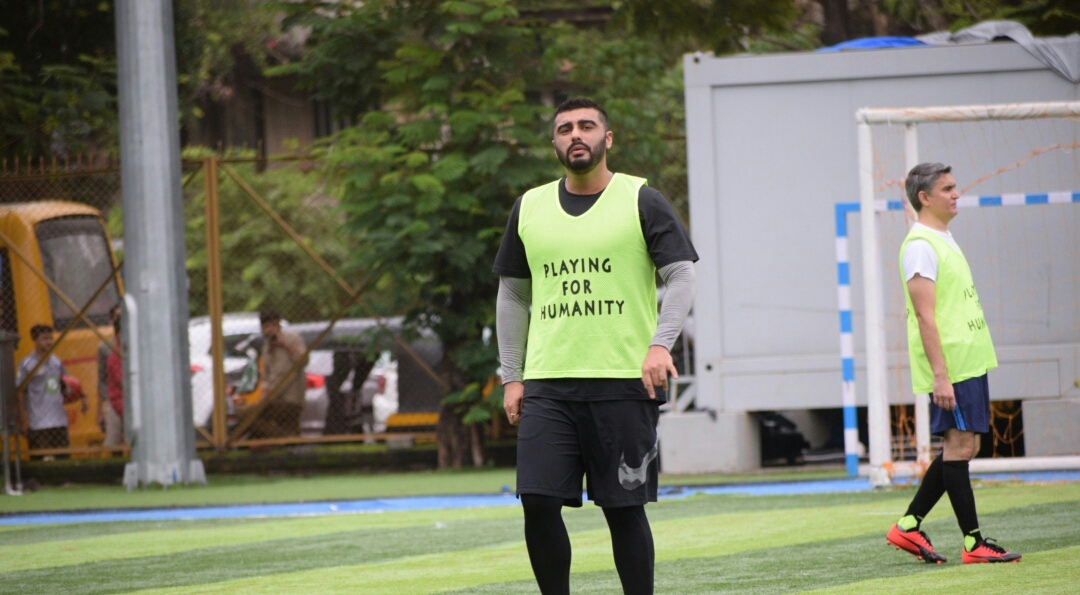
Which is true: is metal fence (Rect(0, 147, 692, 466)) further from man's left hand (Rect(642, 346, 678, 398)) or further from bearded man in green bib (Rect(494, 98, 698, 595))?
man's left hand (Rect(642, 346, 678, 398))

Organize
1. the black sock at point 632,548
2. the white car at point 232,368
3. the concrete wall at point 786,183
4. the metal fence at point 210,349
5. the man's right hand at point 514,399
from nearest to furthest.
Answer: the black sock at point 632,548 < the man's right hand at point 514,399 < the concrete wall at point 786,183 < the metal fence at point 210,349 < the white car at point 232,368

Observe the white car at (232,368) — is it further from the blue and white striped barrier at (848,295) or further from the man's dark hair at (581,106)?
the man's dark hair at (581,106)

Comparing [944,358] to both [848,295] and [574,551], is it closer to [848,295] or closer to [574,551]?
[574,551]

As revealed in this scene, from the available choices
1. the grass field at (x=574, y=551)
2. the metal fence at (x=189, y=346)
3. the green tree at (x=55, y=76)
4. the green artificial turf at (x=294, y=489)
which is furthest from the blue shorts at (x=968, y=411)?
the green tree at (x=55, y=76)

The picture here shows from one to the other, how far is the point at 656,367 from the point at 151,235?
11180 millimetres

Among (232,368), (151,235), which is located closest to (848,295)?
(151,235)

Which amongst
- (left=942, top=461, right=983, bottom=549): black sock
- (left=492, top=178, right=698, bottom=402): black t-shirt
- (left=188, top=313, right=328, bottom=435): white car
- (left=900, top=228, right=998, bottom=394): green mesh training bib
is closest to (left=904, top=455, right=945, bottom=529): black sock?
(left=942, top=461, right=983, bottom=549): black sock

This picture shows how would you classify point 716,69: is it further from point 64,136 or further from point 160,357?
point 64,136

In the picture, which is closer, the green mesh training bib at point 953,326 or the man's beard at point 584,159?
the man's beard at point 584,159

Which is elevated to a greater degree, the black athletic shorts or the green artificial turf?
the black athletic shorts

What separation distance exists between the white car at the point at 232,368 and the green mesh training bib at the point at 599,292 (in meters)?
11.2

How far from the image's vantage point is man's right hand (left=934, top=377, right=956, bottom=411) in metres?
7.23

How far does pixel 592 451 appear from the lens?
5297 millimetres

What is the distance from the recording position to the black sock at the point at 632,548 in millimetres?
5215
